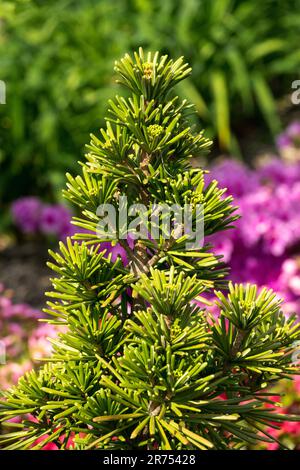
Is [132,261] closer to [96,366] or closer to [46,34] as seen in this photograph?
[96,366]

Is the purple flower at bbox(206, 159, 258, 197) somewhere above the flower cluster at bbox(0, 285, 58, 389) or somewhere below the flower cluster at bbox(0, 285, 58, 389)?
above

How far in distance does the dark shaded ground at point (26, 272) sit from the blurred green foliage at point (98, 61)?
41 centimetres

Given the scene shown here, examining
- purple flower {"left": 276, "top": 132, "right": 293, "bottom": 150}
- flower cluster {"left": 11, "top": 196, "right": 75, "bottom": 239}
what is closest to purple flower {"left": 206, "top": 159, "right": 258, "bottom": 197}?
purple flower {"left": 276, "top": 132, "right": 293, "bottom": 150}

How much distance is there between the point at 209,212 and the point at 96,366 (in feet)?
1.26

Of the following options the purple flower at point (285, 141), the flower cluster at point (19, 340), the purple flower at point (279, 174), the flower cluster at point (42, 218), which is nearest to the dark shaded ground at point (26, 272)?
the flower cluster at point (42, 218)

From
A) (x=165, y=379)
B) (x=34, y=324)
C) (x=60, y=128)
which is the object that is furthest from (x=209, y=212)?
(x=60, y=128)

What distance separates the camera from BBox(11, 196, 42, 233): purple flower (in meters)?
4.43

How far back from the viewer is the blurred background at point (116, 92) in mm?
3893

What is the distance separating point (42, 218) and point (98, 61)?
1.38 meters

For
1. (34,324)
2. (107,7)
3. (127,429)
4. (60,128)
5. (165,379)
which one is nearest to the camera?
(165,379)

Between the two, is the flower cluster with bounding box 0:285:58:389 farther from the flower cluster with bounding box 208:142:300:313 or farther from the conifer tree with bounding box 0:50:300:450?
the conifer tree with bounding box 0:50:300:450

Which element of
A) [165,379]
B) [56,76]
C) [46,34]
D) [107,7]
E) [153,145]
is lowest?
[165,379]

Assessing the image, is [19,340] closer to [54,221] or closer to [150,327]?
[54,221]
